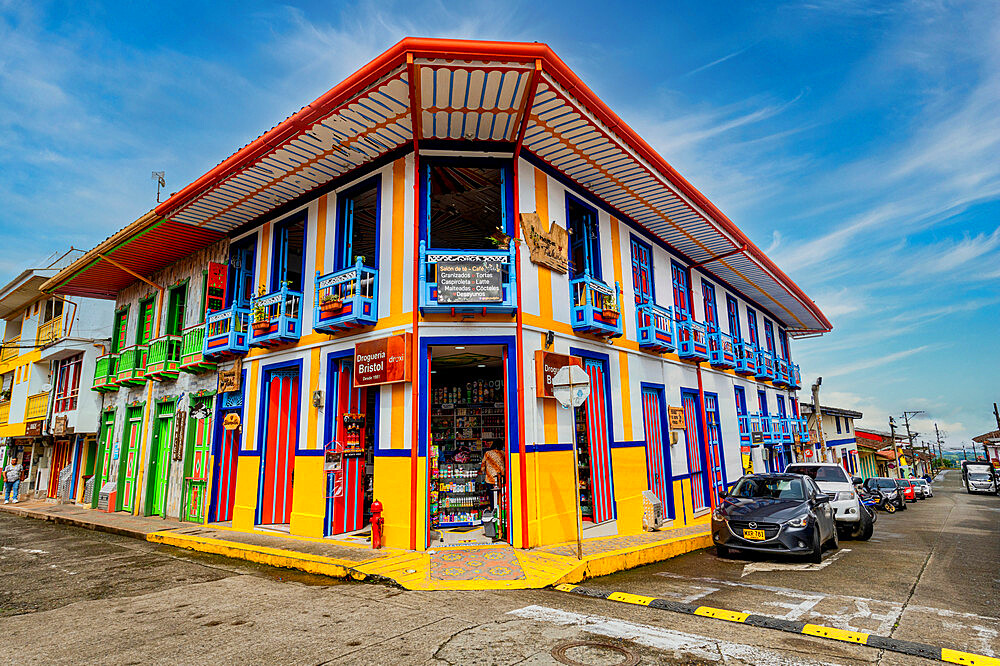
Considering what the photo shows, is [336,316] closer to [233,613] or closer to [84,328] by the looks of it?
[233,613]

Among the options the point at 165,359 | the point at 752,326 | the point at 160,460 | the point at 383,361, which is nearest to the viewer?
the point at 383,361

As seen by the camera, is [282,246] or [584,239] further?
[282,246]

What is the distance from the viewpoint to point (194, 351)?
14031mm

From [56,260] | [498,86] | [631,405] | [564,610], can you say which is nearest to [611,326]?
[631,405]

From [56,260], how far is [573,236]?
73.3 ft

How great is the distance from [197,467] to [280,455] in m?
3.52

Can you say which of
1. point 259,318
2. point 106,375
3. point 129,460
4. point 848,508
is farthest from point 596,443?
point 106,375

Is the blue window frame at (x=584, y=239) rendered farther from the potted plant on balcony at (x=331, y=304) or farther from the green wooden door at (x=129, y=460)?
the green wooden door at (x=129, y=460)

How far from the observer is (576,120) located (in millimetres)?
9570

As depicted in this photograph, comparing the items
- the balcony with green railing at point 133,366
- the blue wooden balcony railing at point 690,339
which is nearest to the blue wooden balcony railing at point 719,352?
the blue wooden balcony railing at point 690,339

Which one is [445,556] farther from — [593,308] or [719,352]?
[719,352]

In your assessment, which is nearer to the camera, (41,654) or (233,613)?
(41,654)

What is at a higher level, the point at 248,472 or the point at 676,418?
the point at 676,418

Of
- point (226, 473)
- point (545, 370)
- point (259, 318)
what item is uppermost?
point (259, 318)
